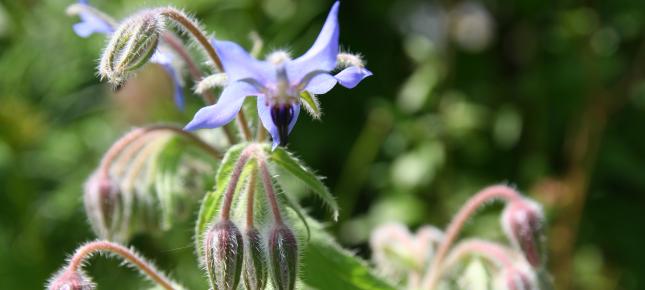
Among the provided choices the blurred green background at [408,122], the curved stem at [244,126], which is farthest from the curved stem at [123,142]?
the blurred green background at [408,122]

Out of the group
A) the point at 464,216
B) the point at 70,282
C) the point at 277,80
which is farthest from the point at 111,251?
the point at 464,216

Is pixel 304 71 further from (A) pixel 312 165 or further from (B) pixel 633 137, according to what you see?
(B) pixel 633 137

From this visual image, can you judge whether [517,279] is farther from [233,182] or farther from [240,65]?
[240,65]

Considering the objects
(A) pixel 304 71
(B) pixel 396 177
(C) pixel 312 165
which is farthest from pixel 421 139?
(A) pixel 304 71

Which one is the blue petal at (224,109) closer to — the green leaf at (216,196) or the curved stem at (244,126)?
the green leaf at (216,196)

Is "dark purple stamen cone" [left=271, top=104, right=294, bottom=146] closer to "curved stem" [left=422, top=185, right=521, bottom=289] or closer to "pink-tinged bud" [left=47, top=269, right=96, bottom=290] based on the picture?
"pink-tinged bud" [left=47, top=269, right=96, bottom=290]
